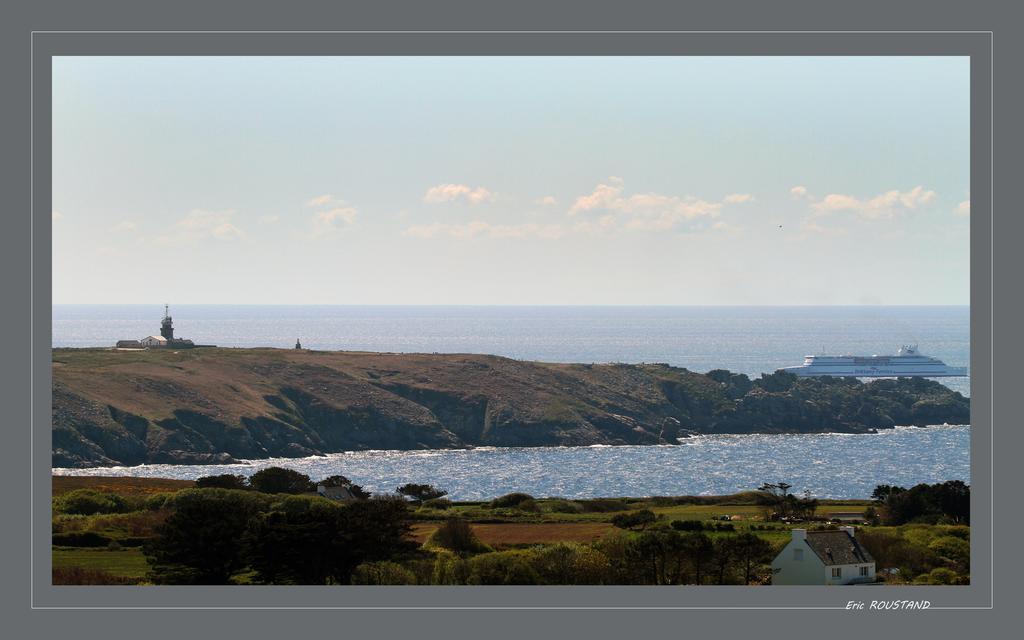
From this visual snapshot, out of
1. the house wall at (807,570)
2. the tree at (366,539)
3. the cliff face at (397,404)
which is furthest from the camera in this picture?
the cliff face at (397,404)

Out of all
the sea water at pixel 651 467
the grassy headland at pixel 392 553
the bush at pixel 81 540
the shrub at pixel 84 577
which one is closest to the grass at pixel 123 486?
the bush at pixel 81 540

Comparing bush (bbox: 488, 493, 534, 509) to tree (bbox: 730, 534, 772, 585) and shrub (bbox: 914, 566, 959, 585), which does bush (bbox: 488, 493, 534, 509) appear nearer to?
tree (bbox: 730, 534, 772, 585)

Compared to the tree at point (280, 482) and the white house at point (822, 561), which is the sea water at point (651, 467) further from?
the white house at point (822, 561)

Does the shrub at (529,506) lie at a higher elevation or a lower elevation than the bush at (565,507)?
higher

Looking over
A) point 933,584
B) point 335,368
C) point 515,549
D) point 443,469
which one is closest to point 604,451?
point 443,469

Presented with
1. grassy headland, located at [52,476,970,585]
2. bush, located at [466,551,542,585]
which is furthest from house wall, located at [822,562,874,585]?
bush, located at [466,551,542,585]

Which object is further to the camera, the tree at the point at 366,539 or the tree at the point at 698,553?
the tree at the point at 366,539
